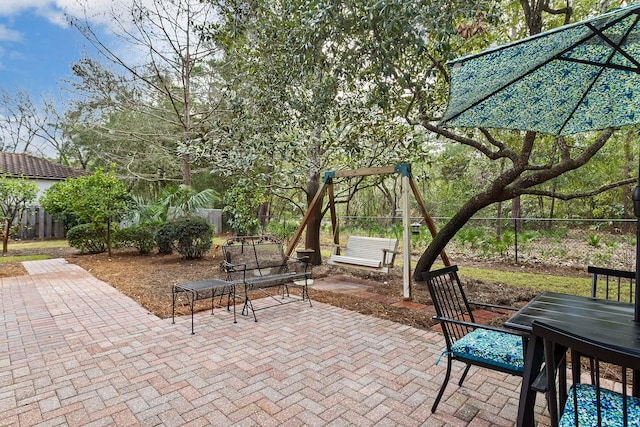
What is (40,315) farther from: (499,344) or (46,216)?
(46,216)

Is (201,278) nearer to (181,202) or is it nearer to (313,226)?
(313,226)

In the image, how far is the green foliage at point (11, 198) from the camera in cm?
916

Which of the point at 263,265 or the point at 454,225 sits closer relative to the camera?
the point at 263,265

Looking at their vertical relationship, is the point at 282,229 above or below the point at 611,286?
above

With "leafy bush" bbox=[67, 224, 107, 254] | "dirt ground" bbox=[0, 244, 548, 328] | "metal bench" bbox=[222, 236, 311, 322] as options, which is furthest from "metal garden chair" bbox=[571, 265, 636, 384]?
"leafy bush" bbox=[67, 224, 107, 254]

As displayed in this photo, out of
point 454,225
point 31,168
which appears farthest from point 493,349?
point 31,168

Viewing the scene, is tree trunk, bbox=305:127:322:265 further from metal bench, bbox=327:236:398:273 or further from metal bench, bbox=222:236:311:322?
metal bench, bbox=222:236:311:322

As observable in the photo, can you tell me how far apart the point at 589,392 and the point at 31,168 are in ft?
63.3

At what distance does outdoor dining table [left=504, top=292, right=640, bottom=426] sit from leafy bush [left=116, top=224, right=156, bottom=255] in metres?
9.04

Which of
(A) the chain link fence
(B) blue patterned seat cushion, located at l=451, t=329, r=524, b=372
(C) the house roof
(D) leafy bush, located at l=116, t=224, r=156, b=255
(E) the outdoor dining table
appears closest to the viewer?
(E) the outdoor dining table

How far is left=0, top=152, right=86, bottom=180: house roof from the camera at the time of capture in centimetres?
1415

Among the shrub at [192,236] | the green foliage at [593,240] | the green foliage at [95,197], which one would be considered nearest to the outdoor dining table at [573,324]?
the green foliage at [593,240]

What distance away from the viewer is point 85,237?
929cm

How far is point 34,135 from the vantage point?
2053cm
